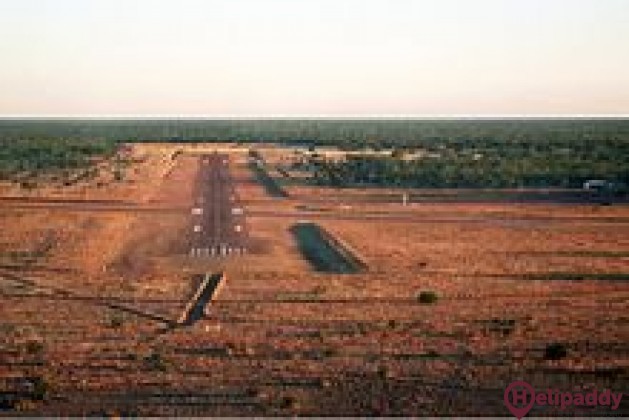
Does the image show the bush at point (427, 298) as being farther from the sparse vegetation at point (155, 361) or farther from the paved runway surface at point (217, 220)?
the paved runway surface at point (217, 220)

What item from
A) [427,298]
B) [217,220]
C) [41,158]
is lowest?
[217,220]

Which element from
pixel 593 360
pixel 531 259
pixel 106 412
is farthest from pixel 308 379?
pixel 531 259

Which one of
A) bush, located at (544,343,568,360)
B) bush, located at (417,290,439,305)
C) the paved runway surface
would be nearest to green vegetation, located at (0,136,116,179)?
the paved runway surface

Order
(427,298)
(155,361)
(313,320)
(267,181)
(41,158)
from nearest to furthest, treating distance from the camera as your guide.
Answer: (155,361) → (313,320) → (427,298) → (267,181) → (41,158)

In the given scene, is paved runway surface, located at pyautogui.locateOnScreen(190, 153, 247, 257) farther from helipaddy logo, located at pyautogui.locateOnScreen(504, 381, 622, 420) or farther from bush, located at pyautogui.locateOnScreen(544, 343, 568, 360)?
→ helipaddy logo, located at pyautogui.locateOnScreen(504, 381, 622, 420)

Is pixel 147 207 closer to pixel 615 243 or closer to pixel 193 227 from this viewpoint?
pixel 193 227

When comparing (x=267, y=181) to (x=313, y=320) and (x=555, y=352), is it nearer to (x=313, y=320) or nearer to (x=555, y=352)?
(x=313, y=320)

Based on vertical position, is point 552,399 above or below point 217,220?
above

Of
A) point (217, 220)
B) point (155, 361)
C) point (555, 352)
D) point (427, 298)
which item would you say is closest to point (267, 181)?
point (217, 220)
